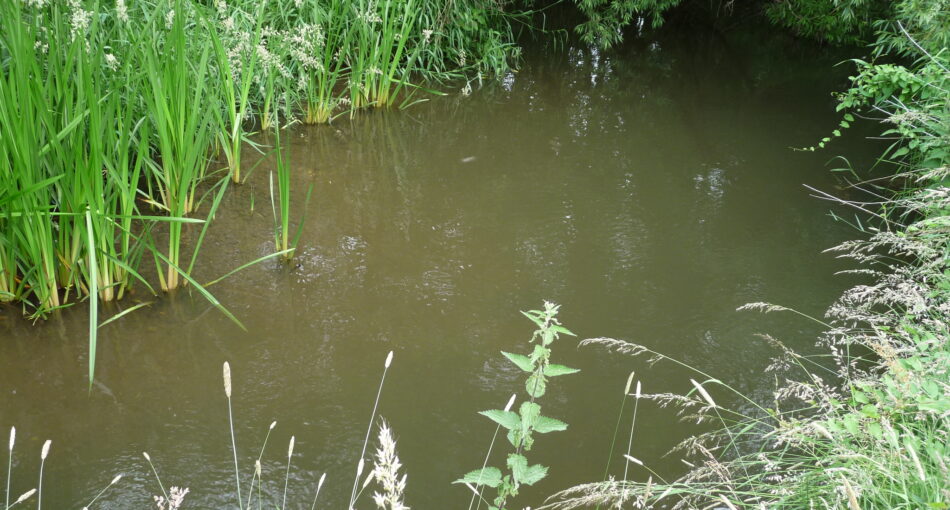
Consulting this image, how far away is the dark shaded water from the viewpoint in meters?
2.38

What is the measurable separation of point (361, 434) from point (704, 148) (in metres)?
3.24

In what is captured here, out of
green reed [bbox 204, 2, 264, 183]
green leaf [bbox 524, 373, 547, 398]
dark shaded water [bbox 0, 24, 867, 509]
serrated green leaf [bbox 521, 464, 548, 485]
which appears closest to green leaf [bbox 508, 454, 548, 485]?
serrated green leaf [bbox 521, 464, 548, 485]

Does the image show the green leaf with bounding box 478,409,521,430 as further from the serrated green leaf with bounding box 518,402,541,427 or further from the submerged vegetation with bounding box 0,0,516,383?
the submerged vegetation with bounding box 0,0,516,383

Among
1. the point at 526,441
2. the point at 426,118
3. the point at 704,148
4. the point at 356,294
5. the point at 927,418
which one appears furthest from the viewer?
the point at 426,118

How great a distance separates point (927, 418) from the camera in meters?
1.82

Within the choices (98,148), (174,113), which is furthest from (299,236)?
(98,148)

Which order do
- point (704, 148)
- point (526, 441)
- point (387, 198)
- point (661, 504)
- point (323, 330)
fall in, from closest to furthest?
point (526, 441) < point (661, 504) < point (323, 330) < point (387, 198) < point (704, 148)

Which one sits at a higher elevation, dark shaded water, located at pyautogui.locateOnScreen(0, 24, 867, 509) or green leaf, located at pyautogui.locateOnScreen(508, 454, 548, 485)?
green leaf, located at pyautogui.locateOnScreen(508, 454, 548, 485)

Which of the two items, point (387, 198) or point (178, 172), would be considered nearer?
point (178, 172)

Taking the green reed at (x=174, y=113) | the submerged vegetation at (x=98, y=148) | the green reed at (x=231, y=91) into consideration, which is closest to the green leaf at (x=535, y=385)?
the submerged vegetation at (x=98, y=148)

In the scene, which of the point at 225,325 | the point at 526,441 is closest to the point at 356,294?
the point at 225,325

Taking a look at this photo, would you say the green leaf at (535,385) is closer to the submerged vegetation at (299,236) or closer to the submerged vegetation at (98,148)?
the submerged vegetation at (299,236)

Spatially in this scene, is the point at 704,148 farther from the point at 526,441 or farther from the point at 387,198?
the point at 526,441

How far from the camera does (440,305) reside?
3.12m
